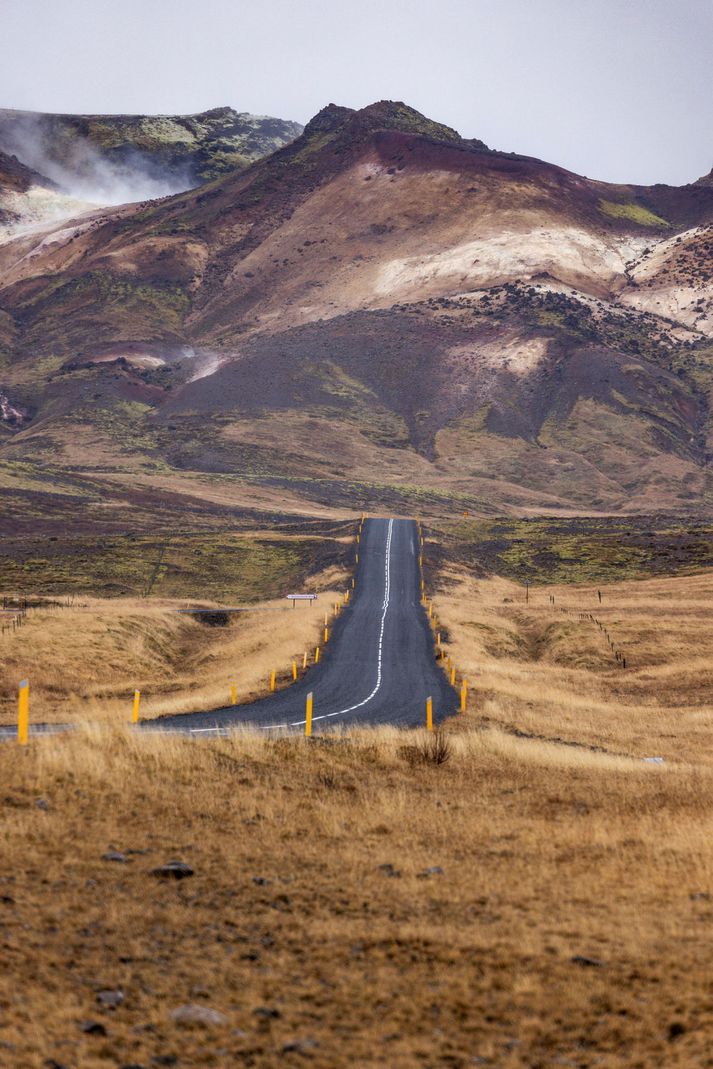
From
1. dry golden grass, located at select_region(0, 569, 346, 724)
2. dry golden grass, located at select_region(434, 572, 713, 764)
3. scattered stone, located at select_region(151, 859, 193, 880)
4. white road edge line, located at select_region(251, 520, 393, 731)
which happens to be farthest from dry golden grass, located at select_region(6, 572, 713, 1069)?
dry golden grass, located at select_region(0, 569, 346, 724)

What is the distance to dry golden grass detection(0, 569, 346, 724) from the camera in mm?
28156

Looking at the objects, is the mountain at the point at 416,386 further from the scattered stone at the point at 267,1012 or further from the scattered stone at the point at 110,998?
the scattered stone at the point at 267,1012

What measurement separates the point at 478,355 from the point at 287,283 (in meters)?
49.3

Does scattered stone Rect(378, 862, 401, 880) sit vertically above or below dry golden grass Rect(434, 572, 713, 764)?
below

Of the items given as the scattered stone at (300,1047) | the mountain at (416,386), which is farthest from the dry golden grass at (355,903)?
the mountain at (416,386)

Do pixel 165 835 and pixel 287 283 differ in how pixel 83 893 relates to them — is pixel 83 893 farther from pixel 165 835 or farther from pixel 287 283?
pixel 287 283

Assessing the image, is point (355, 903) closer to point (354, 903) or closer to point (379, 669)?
point (354, 903)

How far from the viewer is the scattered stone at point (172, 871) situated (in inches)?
403

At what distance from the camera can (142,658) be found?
37000 millimetres

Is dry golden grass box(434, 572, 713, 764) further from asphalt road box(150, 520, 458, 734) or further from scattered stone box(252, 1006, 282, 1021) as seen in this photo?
scattered stone box(252, 1006, 282, 1021)

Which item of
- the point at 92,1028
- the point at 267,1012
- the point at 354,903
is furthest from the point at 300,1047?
the point at 354,903

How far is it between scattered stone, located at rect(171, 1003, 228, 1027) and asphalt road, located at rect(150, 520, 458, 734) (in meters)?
13.3

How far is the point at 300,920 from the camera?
926 cm

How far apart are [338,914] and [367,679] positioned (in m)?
23.7
